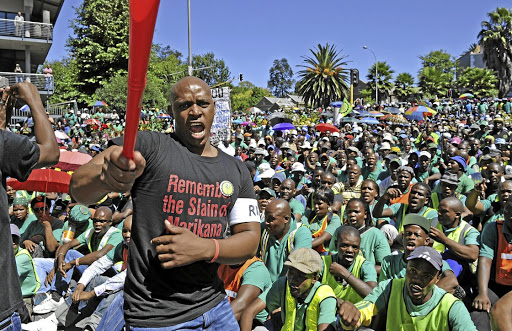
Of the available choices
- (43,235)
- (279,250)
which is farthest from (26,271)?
(279,250)

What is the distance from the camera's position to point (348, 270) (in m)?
4.81

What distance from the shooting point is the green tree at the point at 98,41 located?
131 ft

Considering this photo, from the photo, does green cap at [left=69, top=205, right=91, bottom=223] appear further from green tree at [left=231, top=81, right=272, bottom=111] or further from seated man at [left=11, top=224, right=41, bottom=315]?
green tree at [left=231, top=81, right=272, bottom=111]

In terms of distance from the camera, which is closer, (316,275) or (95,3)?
(316,275)

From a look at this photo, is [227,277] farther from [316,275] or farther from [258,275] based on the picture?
[316,275]

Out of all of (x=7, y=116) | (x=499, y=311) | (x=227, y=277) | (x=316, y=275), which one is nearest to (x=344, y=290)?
(x=316, y=275)

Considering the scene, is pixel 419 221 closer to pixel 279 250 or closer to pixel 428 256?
pixel 428 256

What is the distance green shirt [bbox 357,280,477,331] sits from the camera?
3506 millimetres

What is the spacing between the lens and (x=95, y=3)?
40.2 metres

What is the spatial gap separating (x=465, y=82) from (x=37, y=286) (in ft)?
172

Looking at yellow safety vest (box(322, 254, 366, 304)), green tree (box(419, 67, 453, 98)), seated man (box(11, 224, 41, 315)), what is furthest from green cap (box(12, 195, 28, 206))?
green tree (box(419, 67, 453, 98))

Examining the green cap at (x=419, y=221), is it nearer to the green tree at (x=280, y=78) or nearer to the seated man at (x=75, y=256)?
the seated man at (x=75, y=256)

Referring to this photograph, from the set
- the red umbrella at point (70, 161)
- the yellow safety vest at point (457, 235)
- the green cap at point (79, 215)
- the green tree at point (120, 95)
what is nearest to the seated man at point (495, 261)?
the yellow safety vest at point (457, 235)

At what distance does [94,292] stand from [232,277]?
5.39 ft
